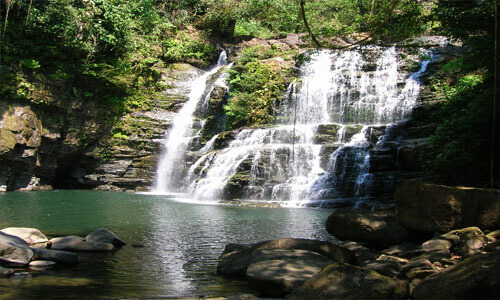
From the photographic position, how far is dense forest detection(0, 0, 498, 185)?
9.64 metres

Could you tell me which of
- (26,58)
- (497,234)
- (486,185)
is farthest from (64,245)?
(26,58)

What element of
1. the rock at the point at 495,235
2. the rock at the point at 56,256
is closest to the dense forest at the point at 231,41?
the rock at the point at 495,235

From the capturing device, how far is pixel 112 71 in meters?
21.6

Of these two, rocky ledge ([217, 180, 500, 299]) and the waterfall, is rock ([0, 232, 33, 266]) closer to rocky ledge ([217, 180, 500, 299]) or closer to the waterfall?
rocky ledge ([217, 180, 500, 299])

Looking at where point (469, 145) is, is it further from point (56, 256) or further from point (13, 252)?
point (13, 252)

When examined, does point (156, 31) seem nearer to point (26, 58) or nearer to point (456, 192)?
point (26, 58)

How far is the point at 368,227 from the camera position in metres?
7.45

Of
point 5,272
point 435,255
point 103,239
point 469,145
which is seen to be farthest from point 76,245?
point 469,145

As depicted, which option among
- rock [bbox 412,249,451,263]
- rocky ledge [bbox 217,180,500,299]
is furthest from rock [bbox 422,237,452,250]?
rock [bbox 412,249,451,263]

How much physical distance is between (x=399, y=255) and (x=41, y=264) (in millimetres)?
5265

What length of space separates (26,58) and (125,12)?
531 cm

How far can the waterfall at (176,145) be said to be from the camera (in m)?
21.7

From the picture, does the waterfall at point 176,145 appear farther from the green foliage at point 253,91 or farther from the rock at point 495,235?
the rock at point 495,235

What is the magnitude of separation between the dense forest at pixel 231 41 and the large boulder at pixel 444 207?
1710mm
